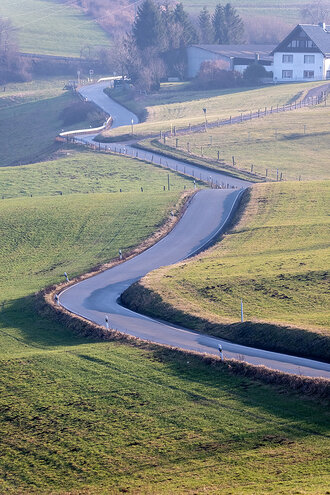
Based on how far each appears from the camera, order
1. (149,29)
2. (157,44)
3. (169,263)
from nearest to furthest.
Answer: (169,263)
(157,44)
(149,29)

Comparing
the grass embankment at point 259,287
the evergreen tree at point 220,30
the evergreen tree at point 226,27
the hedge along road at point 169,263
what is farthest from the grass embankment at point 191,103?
the grass embankment at point 259,287

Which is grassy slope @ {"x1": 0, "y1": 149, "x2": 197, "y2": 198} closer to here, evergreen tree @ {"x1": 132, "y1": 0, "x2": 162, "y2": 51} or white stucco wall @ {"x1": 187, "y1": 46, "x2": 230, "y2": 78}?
white stucco wall @ {"x1": 187, "y1": 46, "x2": 230, "y2": 78}

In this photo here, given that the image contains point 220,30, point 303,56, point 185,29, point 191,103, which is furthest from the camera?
point 220,30

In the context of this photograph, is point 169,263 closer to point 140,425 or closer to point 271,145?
point 140,425

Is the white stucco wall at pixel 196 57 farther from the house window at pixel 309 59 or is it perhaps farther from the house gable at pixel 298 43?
the house window at pixel 309 59

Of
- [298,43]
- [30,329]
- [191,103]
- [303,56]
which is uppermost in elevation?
[298,43]

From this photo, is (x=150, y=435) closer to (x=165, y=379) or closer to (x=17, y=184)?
(x=165, y=379)

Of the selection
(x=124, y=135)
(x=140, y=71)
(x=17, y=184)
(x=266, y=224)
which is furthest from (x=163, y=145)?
(x=140, y=71)

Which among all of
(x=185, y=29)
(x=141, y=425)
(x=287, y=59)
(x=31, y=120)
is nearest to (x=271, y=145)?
(x=287, y=59)
